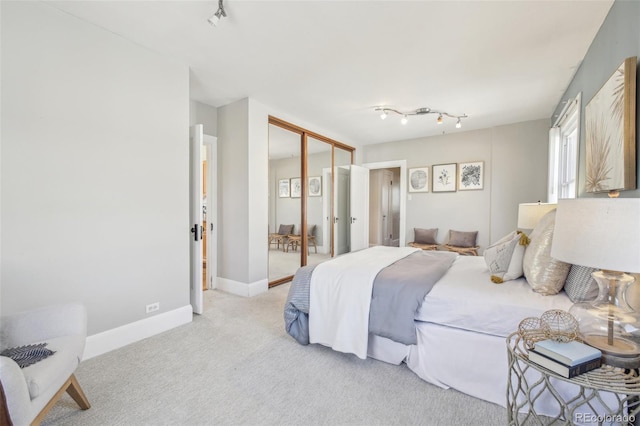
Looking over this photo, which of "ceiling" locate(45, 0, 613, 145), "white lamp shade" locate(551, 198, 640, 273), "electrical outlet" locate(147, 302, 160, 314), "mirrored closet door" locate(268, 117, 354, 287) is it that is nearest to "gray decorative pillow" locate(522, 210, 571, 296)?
"white lamp shade" locate(551, 198, 640, 273)

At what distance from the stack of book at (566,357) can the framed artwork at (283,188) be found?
3564mm

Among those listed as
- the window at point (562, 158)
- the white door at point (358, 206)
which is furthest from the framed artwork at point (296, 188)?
the window at point (562, 158)

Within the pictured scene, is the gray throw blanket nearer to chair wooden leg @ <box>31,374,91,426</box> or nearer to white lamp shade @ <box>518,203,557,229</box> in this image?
white lamp shade @ <box>518,203,557,229</box>

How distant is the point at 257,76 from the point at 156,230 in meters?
1.88

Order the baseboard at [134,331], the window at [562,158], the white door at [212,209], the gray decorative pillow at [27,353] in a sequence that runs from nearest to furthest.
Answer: the gray decorative pillow at [27,353]
the baseboard at [134,331]
the window at [562,158]
the white door at [212,209]

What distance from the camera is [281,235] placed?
435 centimetres

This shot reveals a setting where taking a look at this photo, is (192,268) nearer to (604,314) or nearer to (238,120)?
(238,120)

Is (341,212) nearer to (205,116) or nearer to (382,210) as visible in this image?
(382,210)

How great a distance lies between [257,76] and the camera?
303 centimetres

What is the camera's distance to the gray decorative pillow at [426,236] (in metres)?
5.29

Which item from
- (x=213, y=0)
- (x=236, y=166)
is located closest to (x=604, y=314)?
(x=213, y=0)

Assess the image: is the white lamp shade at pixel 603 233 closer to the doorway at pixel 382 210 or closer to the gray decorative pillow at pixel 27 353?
the gray decorative pillow at pixel 27 353

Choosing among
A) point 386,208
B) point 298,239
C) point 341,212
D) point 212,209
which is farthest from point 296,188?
point 386,208

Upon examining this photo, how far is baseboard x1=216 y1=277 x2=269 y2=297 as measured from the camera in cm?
366
